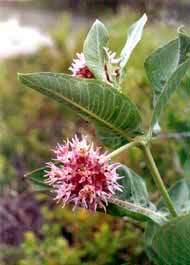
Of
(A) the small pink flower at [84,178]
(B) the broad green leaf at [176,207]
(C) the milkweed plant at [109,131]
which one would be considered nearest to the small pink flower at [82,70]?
(C) the milkweed plant at [109,131]

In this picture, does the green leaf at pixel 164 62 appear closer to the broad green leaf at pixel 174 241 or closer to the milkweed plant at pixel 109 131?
the milkweed plant at pixel 109 131

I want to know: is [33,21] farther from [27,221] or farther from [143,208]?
[143,208]

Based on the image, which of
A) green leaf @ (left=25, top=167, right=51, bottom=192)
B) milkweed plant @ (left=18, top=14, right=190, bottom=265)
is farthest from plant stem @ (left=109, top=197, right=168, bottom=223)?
green leaf @ (left=25, top=167, right=51, bottom=192)

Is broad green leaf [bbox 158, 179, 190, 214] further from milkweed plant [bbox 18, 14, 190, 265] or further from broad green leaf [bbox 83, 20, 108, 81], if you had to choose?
broad green leaf [bbox 83, 20, 108, 81]

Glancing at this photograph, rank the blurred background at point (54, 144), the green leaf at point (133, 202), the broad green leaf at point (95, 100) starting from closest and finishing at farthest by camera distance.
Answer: the broad green leaf at point (95, 100)
the green leaf at point (133, 202)
the blurred background at point (54, 144)

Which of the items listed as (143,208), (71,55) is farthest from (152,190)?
(71,55)

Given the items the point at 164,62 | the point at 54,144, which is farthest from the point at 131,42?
the point at 54,144

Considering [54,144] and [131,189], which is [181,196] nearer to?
[131,189]
